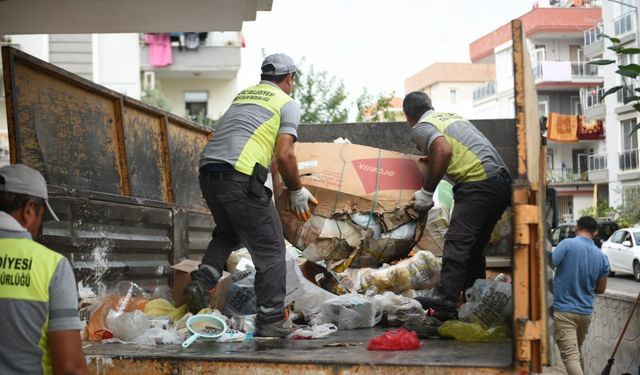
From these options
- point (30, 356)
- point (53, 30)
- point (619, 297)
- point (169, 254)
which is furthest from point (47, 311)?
point (619, 297)

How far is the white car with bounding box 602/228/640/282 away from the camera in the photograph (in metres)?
22.9

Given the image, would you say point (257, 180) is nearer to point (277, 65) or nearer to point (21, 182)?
point (277, 65)

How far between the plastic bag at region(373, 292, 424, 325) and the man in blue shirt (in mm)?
2784

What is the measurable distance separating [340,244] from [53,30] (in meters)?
3.77

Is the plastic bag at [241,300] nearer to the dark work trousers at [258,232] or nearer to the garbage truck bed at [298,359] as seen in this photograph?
the dark work trousers at [258,232]

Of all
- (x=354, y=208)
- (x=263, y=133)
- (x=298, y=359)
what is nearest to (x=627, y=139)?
(x=354, y=208)

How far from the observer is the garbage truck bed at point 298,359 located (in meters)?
3.29

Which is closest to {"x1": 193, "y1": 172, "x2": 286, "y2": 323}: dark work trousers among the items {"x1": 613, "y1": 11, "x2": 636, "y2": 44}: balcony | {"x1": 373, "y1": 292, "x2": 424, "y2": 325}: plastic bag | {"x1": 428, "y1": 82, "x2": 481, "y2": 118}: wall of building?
{"x1": 373, "y1": 292, "x2": 424, "y2": 325}: plastic bag

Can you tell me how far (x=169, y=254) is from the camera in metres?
5.74

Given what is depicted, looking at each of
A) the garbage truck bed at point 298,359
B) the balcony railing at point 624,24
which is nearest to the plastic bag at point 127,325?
the garbage truck bed at point 298,359

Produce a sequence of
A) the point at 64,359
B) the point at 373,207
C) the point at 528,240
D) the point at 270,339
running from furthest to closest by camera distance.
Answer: the point at 373,207
the point at 270,339
the point at 528,240
the point at 64,359

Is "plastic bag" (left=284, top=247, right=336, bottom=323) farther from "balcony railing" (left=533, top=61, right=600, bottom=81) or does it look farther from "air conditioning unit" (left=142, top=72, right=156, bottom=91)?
"balcony railing" (left=533, top=61, right=600, bottom=81)

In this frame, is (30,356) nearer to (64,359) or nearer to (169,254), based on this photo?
(64,359)

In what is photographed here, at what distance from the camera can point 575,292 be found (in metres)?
7.39
